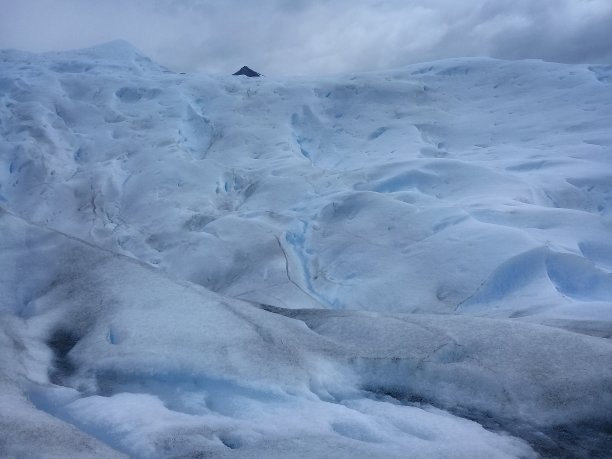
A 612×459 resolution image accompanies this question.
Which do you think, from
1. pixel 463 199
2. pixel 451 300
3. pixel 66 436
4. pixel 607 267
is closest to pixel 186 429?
pixel 66 436

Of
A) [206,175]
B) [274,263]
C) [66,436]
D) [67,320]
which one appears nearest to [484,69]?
[206,175]

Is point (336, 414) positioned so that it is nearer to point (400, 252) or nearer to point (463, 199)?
point (400, 252)

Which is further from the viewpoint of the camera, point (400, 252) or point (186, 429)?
point (400, 252)

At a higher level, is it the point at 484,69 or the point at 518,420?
the point at 484,69

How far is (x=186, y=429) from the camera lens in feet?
9.78

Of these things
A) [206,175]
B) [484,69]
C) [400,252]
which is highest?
[484,69]

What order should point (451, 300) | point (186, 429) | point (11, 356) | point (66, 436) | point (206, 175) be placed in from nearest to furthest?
1. point (66, 436)
2. point (186, 429)
3. point (11, 356)
4. point (451, 300)
5. point (206, 175)

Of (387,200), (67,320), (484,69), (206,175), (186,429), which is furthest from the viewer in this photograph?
(484,69)

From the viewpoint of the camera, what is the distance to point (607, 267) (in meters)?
6.71

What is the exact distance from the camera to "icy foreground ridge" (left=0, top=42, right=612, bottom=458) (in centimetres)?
326

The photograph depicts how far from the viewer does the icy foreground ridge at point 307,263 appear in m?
3.26

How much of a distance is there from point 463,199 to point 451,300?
8.95 ft

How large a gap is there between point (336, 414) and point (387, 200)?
5.66m

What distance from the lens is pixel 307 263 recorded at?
7.81 m
